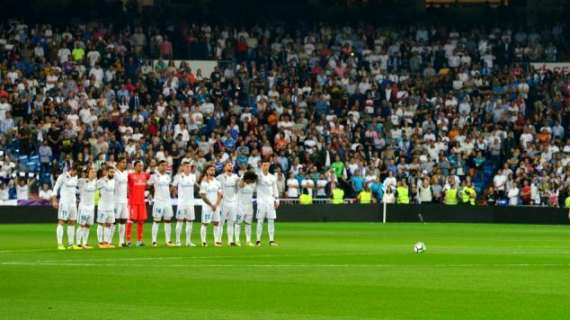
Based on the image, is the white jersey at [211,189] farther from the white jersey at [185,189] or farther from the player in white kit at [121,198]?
the player in white kit at [121,198]

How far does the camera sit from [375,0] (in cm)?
6631

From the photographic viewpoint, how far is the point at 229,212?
3588 cm

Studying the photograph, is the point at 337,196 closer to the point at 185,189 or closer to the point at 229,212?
the point at 185,189

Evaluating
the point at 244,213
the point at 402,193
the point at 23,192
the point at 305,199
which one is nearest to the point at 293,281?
the point at 244,213

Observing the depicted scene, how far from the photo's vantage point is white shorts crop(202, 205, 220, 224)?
117ft

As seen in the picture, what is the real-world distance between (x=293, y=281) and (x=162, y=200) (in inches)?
538

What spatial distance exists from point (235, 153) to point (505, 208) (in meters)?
11.0

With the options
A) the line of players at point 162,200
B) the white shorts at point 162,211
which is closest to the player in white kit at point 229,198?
the line of players at point 162,200

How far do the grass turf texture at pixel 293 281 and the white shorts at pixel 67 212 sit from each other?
33.7 inches

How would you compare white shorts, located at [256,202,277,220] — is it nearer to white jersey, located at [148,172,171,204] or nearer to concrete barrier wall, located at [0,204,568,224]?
white jersey, located at [148,172,171,204]

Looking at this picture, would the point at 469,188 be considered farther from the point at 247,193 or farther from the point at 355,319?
the point at 355,319

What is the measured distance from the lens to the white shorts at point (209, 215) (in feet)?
117

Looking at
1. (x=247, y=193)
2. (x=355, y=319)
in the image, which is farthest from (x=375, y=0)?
(x=355, y=319)

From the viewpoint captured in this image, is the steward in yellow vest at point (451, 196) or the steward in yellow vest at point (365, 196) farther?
the steward in yellow vest at point (451, 196)
